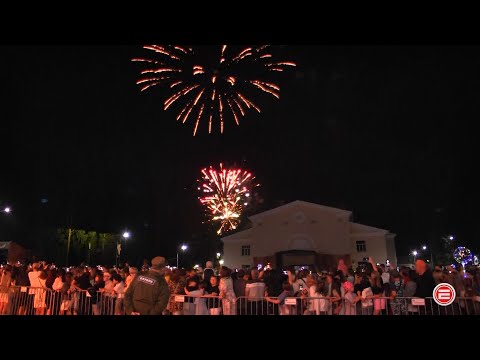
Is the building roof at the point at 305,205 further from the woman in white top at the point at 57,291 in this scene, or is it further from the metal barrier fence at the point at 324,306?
the woman in white top at the point at 57,291

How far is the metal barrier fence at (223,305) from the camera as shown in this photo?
10.1m

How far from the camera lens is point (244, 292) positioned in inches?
470

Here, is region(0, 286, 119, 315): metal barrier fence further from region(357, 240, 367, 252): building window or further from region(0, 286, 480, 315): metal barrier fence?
region(357, 240, 367, 252): building window

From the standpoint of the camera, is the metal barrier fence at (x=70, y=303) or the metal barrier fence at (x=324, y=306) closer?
the metal barrier fence at (x=324, y=306)

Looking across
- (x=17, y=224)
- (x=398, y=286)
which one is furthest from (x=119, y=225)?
(x=398, y=286)

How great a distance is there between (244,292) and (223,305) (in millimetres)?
1627

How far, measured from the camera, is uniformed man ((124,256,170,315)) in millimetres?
7172

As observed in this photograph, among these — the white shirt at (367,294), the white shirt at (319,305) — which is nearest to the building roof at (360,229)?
the white shirt at (367,294)

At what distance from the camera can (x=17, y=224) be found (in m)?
52.7

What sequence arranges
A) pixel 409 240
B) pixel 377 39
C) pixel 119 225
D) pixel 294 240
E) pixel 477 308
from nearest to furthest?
pixel 377 39 → pixel 477 308 → pixel 294 240 → pixel 119 225 → pixel 409 240
